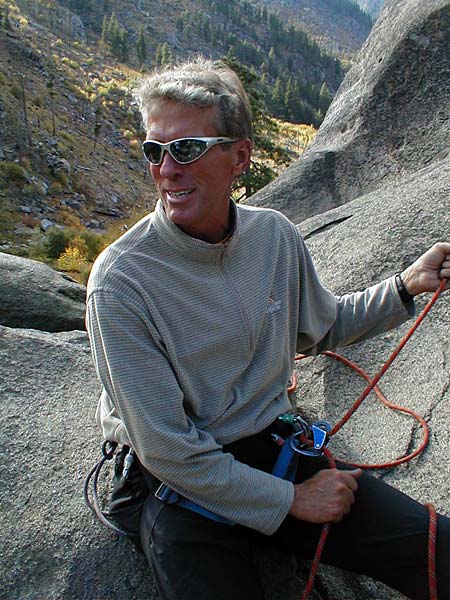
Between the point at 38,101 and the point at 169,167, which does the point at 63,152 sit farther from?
the point at 169,167

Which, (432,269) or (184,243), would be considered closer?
(184,243)

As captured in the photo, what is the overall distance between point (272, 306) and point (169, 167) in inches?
35.6

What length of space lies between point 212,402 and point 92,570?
1.17m

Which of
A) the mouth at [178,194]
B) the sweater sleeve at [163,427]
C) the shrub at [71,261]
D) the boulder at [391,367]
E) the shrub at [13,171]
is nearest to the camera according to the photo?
the sweater sleeve at [163,427]

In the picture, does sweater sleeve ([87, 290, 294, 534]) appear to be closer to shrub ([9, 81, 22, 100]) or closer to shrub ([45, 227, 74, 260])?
shrub ([45, 227, 74, 260])

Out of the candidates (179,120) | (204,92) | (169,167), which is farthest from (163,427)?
(204,92)

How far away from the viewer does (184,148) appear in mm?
2637

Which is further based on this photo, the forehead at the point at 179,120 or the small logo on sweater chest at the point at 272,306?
the small logo on sweater chest at the point at 272,306

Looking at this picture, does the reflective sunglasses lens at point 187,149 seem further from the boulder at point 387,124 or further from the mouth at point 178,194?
the boulder at point 387,124

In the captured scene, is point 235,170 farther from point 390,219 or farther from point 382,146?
point 382,146

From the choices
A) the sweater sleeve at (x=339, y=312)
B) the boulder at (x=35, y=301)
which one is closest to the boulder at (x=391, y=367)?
the sweater sleeve at (x=339, y=312)

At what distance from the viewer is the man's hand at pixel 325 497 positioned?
2.62 m

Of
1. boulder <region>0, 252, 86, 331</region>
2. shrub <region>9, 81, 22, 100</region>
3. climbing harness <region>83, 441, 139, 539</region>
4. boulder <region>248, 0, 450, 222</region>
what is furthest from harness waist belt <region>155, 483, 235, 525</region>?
shrub <region>9, 81, 22, 100</region>

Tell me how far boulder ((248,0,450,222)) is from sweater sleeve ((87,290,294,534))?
5382 millimetres
